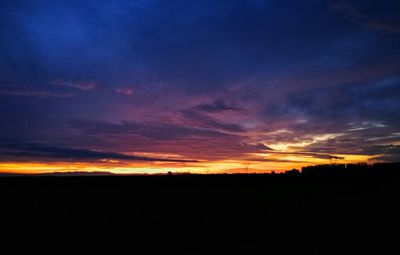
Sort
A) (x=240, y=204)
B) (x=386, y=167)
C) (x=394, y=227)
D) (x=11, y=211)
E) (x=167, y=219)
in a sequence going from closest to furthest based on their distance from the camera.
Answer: (x=394, y=227), (x=167, y=219), (x=11, y=211), (x=240, y=204), (x=386, y=167)

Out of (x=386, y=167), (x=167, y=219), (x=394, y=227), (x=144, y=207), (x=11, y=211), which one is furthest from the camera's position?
(x=386, y=167)

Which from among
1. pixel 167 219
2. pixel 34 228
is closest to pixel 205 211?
pixel 167 219

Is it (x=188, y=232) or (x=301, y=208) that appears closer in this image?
(x=188, y=232)

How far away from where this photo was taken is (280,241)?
13680 millimetres

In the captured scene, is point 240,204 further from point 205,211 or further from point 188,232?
point 188,232

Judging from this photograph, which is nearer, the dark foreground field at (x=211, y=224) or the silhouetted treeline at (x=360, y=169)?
the dark foreground field at (x=211, y=224)

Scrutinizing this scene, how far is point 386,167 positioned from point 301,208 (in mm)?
22854

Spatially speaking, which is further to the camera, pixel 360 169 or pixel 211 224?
pixel 360 169

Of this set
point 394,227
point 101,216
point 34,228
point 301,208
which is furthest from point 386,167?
point 34,228

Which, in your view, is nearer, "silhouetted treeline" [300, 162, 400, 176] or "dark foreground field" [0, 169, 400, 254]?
"dark foreground field" [0, 169, 400, 254]

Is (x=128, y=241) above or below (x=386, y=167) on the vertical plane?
below

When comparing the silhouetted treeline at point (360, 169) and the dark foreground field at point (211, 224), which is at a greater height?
the silhouetted treeline at point (360, 169)

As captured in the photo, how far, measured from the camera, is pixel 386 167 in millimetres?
38719

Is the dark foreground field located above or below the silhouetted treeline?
below
